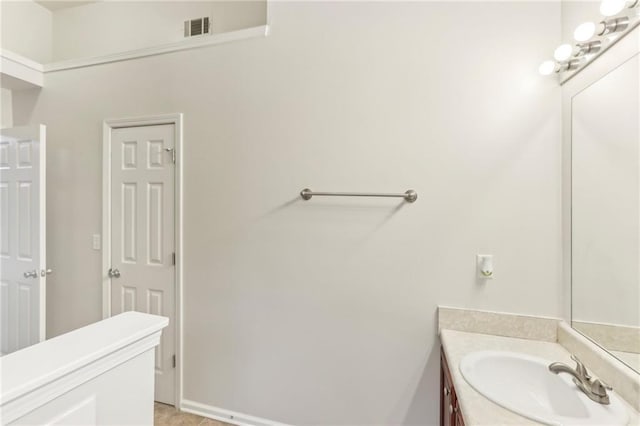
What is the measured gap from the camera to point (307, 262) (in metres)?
1.93

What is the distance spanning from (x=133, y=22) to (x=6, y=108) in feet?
4.27

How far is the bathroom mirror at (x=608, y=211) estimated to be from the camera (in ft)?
3.65

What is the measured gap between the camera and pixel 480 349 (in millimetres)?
1463

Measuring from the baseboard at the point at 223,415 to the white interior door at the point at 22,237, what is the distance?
4.03 feet

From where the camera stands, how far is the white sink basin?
→ 38.1 inches

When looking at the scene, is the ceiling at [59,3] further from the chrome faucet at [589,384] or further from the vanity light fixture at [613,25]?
the chrome faucet at [589,384]

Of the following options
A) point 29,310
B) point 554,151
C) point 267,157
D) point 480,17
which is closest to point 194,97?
point 267,157

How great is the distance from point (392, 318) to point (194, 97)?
192cm

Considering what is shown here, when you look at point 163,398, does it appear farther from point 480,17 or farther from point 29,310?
point 480,17

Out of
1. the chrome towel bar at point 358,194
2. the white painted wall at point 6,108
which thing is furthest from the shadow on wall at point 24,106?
the chrome towel bar at point 358,194

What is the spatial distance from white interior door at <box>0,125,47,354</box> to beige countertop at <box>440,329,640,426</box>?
2.79 metres

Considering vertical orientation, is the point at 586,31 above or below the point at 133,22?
below

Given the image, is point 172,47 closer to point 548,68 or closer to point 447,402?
point 548,68

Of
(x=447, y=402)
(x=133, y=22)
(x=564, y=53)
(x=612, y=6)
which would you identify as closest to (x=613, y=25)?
(x=612, y=6)
